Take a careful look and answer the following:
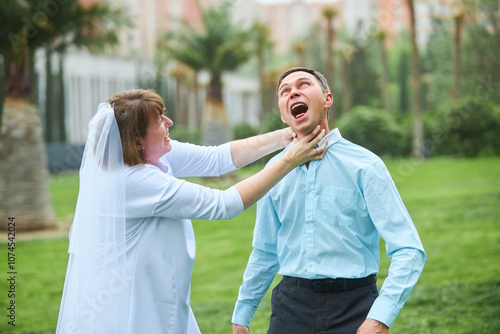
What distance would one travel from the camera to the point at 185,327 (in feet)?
8.59

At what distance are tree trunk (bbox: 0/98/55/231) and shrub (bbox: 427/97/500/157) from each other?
1258 centimetres

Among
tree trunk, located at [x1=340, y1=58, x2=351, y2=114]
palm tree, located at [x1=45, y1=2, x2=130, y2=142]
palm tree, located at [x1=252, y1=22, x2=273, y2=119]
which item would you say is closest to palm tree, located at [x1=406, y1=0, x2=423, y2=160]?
tree trunk, located at [x1=340, y1=58, x2=351, y2=114]

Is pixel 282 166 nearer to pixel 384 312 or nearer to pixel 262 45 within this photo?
pixel 384 312

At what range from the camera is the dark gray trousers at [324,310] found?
2.32 meters

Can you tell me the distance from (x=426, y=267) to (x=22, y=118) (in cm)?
789

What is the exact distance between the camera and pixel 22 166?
11.5 m

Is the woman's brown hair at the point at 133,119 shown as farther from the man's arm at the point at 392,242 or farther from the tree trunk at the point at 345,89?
the tree trunk at the point at 345,89

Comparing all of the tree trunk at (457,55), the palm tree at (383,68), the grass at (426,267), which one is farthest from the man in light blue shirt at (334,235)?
the palm tree at (383,68)

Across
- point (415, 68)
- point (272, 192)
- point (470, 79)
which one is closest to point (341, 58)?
point (415, 68)

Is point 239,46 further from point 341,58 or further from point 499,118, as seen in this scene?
point 499,118

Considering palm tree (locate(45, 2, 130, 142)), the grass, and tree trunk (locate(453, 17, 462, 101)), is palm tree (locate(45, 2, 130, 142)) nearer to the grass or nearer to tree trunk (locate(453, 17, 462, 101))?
the grass

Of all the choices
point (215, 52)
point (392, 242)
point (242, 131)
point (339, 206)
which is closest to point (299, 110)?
point (339, 206)

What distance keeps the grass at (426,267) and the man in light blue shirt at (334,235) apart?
3.34 metres

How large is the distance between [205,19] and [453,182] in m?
8.74
